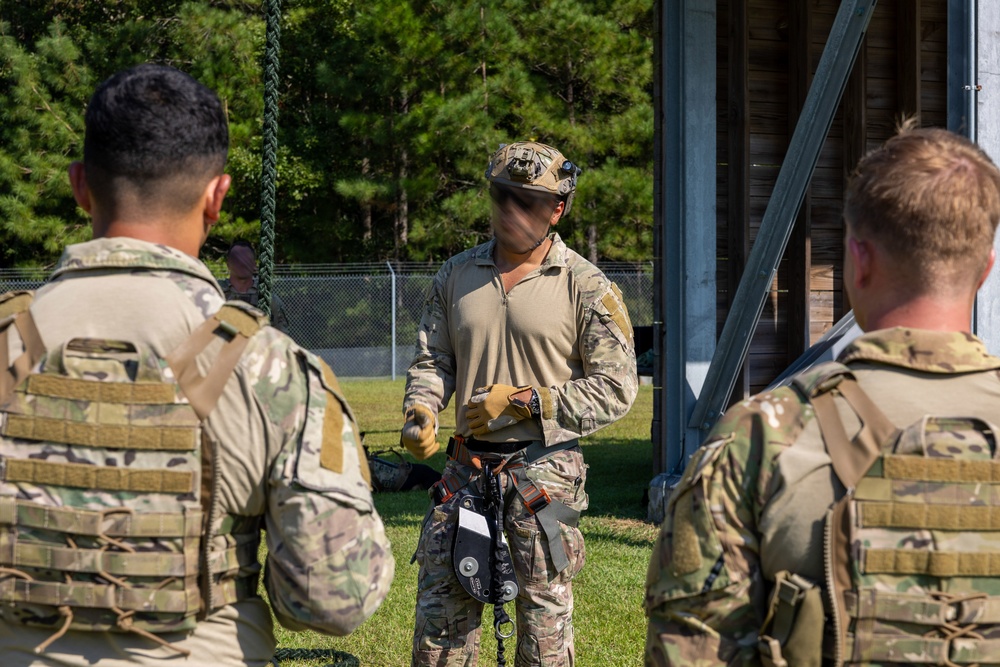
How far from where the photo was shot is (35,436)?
2.01 meters

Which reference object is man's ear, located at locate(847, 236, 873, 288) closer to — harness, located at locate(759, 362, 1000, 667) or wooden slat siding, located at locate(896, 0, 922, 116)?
harness, located at locate(759, 362, 1000, 667)

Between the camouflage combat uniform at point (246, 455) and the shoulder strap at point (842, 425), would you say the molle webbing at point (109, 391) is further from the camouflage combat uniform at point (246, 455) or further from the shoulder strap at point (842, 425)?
the shoulder strap at point (842, 425)

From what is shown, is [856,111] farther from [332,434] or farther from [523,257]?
[332,434]

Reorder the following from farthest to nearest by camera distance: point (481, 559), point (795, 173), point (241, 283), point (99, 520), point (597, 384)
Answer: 1. point (241, 283)
2. point (795, 173)
3. point (597, 384)
4. point (481, 559)
5. point (99, 520)

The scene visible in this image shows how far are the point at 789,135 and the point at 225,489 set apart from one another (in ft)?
22.4

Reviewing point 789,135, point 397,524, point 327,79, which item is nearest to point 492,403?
point 397,524

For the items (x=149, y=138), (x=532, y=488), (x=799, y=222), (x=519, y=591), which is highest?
(x=799, y=222)

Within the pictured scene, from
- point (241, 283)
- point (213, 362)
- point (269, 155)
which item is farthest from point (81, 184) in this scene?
point (241, 283)

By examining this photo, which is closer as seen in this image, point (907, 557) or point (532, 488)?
point (907, 557)

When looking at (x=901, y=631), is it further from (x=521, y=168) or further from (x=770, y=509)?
(x=521, y=168)

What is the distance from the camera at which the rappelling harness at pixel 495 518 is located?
3832mm

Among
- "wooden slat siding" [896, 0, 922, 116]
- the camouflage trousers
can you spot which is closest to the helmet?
the camouflage trousers

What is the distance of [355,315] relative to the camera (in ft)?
70.5

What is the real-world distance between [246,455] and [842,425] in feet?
3.46
